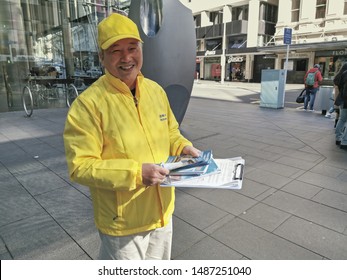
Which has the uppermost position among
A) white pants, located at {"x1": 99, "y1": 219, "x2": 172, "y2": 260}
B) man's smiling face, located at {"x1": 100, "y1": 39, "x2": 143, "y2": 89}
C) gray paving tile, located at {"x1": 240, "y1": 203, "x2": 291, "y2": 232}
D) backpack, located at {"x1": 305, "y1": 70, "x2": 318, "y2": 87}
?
man's smiling face, located at {"x1": 100, "y1": 39, "x2": 143, "y2": 89}

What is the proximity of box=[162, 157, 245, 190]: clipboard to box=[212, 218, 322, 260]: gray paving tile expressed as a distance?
4.21ft

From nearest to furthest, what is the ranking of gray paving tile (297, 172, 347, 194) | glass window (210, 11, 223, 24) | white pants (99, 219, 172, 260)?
white pants (99, 219, 172, 260) → gray paving tile (297, 172, 347, 194) → glass window (210, 11, 223, 24)

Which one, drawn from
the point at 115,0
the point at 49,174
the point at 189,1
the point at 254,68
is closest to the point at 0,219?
the point at 49,174

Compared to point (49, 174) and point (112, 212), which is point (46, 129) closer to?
point (49, 174)

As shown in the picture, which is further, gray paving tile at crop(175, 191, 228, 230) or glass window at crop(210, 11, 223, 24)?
glass window at crop(210, 11, 223, 24)

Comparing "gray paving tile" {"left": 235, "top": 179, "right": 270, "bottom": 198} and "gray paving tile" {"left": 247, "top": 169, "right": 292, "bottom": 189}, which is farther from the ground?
→ "gray paving tile" {"left": 247, "top": 169, "right": 292, "bottom": 189}

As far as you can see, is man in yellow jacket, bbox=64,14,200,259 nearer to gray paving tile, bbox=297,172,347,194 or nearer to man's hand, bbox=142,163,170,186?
man's hand, bbox=142,163,170,186

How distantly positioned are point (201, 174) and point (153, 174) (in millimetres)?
258

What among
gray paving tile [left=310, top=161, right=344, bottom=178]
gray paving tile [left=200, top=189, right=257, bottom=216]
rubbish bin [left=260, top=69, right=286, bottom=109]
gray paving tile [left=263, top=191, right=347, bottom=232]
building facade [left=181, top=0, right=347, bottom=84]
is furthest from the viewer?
building facade [left=181, top=0, right=347, bottom=84]

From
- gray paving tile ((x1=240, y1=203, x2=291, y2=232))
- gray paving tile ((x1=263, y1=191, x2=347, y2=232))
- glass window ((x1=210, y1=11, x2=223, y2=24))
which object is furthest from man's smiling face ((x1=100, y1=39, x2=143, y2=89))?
glass window ((x1=210, y1=11, x2=223, y2=24))

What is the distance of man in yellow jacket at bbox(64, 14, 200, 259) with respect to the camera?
1.41m

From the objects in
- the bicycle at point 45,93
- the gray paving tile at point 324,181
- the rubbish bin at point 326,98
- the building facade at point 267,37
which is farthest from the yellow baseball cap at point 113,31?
the building facade at point 267,37

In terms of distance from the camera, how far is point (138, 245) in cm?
171

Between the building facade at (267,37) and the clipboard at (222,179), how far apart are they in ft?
74.1
